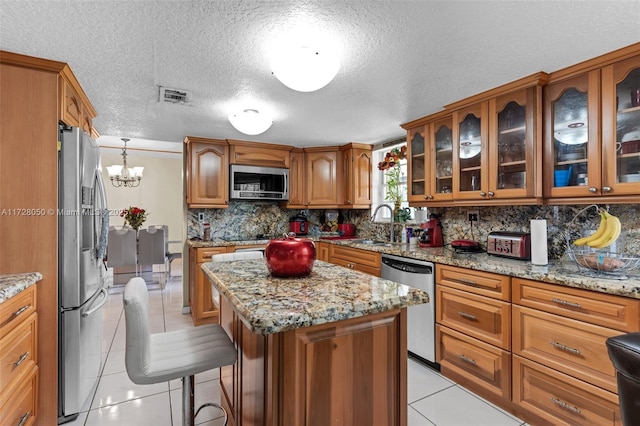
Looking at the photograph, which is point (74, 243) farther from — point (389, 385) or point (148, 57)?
point (389, 385)

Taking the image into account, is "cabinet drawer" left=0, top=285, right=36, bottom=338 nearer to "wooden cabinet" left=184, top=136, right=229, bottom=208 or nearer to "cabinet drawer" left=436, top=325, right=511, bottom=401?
"wooden cabinet" left=184, top=136, right=229, bottom=208

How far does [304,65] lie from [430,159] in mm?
1853

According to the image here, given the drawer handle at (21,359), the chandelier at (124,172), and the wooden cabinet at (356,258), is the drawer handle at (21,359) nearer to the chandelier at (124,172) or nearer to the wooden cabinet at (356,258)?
the wooden cabinet at (356,258)

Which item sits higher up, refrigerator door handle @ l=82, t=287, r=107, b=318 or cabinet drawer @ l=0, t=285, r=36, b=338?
cabinet drawer @ l=0, t=285, r=36, b=338

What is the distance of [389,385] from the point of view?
1.25 metres

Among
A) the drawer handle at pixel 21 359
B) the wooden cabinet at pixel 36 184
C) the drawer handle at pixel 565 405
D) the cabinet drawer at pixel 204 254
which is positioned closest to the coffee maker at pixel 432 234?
the drawer handle at pixel 565 405

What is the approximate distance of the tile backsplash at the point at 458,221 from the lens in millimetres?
2045

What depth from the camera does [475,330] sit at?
2.20m

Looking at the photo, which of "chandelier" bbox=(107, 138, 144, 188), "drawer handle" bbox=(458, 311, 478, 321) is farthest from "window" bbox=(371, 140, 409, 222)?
"chandelier" bbox=(107, 138, 144, 188)

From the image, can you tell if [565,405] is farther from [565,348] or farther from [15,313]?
[15,313]

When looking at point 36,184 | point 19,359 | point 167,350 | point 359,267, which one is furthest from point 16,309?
point 359,267

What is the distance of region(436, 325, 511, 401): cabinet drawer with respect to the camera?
2020 mm

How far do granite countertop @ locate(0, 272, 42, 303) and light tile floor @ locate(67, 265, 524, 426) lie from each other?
0.94m

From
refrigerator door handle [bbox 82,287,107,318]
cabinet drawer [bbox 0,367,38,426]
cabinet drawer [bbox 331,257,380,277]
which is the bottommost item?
cabinet drawer [bbox 0,367,38,426]
